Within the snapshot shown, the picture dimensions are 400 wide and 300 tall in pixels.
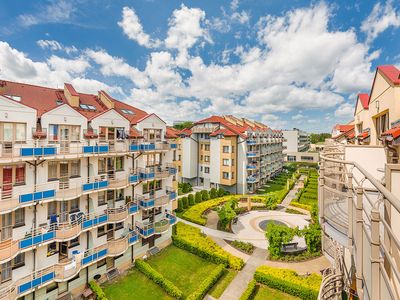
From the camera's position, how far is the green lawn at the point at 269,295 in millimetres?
18564

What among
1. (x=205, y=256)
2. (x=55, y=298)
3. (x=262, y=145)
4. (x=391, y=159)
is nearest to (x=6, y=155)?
(x=55, y=298)

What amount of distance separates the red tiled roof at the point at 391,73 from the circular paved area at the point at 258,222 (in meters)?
21.9

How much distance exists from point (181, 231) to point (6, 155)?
21.0 meters

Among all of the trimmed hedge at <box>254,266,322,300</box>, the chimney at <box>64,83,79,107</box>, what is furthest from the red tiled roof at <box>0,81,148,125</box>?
the trimmed hedge at <box>254,266,322,300</box>

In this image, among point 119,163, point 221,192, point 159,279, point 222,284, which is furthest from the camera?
point 221,192

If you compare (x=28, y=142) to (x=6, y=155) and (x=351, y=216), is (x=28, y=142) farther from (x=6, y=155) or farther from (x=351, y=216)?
(x=351, y=216)

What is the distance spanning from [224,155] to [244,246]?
23.4 meters

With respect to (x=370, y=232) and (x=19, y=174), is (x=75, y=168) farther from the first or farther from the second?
(x=370, y=232)

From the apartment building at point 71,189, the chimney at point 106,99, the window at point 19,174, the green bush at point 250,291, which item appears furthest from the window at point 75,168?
the green bush at point 250,291

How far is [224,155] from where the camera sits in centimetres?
4731

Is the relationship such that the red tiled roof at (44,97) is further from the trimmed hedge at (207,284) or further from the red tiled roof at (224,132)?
the red tiled roof at (224,132)

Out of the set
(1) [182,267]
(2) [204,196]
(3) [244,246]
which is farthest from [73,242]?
(2) [204,196]

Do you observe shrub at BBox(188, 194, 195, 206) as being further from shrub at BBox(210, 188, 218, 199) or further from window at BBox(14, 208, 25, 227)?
window at BBox(14, 208, 25, 227)

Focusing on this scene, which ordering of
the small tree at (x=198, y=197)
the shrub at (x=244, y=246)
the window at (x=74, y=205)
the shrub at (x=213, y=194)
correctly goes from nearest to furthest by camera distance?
the window at (x=74, y=205) < the shrub at (x=244, y=246) < the small tree at (x=198, y=197) < the shrub at (x=213, y=194)
